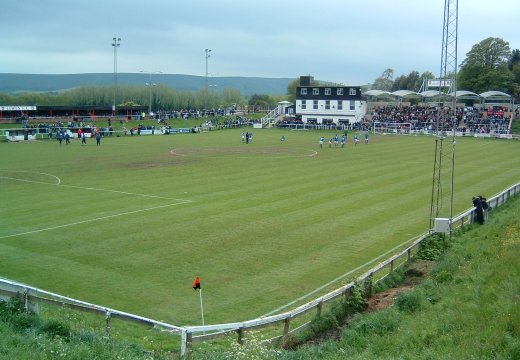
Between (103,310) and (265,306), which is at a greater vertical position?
(103,310)

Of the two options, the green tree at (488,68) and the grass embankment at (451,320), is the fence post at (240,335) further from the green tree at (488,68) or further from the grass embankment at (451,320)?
the green tree at (488,68)

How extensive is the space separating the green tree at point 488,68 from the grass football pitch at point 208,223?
77.6m

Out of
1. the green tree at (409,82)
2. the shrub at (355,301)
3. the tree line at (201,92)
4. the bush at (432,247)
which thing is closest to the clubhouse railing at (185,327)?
the shrub at (355,301)

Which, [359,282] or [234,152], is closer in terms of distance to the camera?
[359,282]

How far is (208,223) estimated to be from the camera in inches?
963

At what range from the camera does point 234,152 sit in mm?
54625

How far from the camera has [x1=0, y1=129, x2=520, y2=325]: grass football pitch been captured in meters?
16.6

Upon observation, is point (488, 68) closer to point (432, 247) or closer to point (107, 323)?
point (432, 247)

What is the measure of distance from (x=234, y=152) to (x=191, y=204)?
26458mm

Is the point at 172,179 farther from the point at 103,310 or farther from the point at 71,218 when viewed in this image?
the point at 103,310

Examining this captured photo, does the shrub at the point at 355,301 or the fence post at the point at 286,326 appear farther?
the shrub at the point at 355,301

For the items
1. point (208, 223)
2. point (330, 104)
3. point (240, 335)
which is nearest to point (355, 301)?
point (240, 335)

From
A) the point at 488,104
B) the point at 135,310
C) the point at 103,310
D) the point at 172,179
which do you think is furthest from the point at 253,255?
the point at 488,104

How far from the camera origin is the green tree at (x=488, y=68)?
11850 cm
